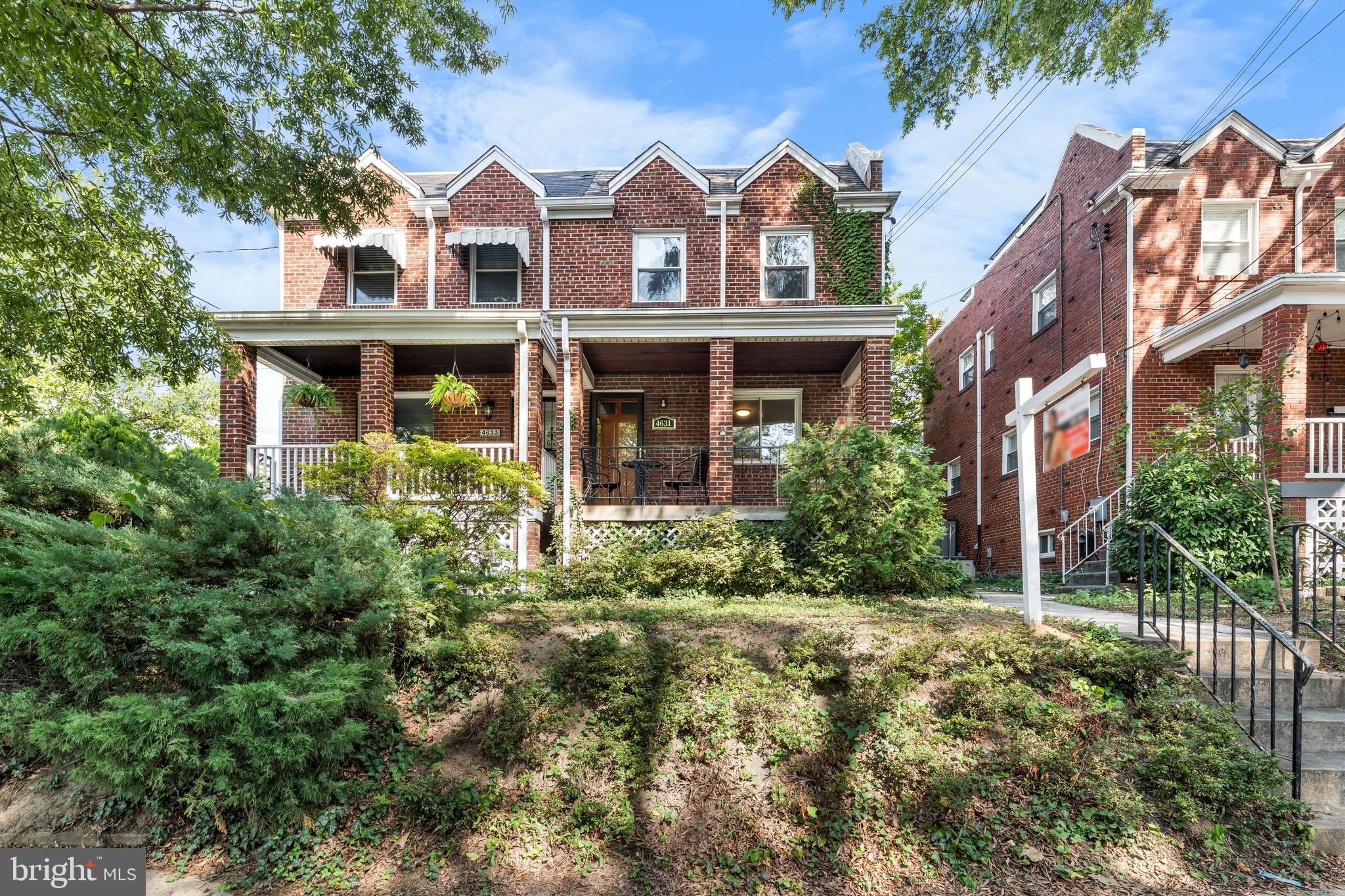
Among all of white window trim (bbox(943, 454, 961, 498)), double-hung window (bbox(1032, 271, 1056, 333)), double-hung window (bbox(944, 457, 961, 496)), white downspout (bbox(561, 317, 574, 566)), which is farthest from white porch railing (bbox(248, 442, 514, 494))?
double-hung window (bbox(944, 457, 961, 496))

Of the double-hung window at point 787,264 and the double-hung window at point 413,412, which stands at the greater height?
the double-hung window at point 787,264

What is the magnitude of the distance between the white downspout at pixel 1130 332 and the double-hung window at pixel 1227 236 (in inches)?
47.9

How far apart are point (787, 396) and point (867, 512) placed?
19.2ft

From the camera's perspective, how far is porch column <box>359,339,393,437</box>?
11297 mm

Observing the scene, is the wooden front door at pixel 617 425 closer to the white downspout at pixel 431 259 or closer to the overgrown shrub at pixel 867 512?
the white downspout at pixel 431 259

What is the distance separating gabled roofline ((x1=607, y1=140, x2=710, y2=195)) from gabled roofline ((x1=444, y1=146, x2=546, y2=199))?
1561 millimetres

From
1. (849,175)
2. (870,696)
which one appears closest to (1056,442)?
(870,696)

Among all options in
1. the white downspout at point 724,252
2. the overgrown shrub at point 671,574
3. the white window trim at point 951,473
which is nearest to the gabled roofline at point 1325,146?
the white window trim at point 951,473

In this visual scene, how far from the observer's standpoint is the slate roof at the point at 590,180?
1416cm

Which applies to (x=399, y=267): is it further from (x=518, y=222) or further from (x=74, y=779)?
(x=74, y=779)

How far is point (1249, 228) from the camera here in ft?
40.9

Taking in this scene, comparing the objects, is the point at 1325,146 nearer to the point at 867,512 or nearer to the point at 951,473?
the point at 951,473

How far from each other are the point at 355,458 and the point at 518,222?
23.4ft

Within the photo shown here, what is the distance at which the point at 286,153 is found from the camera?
801cm
